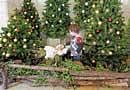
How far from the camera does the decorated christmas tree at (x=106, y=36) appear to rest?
14.8ft

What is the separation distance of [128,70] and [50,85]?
122cm

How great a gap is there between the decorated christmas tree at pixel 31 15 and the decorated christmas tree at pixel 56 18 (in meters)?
0.13

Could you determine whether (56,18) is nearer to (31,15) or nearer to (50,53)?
(31,15)

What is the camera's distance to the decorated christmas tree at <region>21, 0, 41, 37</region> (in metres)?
5.38

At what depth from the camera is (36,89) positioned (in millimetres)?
4098

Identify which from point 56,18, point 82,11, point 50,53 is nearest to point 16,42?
point 50,53

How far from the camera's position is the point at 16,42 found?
4508mm

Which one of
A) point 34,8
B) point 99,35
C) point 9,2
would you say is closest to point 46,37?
point 34,8

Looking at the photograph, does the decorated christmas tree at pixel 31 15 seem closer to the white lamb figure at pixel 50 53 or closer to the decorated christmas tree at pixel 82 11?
the white lamb figure at pixel 50 53

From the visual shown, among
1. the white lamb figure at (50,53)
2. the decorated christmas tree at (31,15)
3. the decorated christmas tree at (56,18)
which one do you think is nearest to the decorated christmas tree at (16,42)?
the white lamb figure at (50,53)

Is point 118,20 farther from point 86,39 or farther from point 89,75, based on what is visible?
point 89,75

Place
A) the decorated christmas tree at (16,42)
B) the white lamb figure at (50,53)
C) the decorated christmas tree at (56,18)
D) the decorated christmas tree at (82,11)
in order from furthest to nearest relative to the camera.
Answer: the decorated christmas tree at (56,18) → the decorated christmas tree at (82,11) → the white lamb figure at (50,53) → the decorated christmas tree at (16,42)

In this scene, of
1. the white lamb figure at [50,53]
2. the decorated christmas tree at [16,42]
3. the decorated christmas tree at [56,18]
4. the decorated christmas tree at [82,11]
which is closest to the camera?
the decorated christmas tree at [16,42]

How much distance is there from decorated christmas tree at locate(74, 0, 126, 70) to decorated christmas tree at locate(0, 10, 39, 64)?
36.5 inches
